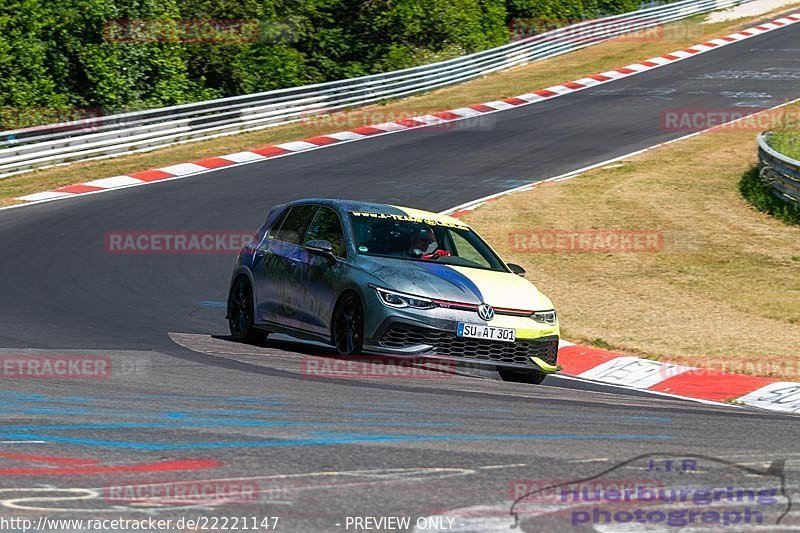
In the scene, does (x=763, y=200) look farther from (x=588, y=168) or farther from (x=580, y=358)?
(x=580, y=358)

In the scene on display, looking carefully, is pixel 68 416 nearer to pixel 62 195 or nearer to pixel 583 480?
pixel 583 480

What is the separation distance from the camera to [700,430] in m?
7.68

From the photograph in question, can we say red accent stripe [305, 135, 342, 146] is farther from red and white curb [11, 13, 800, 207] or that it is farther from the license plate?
the license plate

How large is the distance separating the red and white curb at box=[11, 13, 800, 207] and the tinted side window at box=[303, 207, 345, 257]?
1164cm

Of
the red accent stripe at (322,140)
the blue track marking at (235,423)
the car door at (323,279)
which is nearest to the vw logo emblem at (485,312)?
the car door at (323,279)

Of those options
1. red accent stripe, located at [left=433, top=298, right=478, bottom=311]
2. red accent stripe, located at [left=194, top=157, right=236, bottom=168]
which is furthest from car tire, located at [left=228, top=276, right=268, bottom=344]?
red accent stripe, located at [left=194, top=157, right=236, bottom=168]

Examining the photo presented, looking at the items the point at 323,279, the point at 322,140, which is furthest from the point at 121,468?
the point at 322,140

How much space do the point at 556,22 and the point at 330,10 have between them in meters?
11.6

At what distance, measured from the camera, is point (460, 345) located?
10.6 metres

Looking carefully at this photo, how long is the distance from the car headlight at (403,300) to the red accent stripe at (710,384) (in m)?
2.53

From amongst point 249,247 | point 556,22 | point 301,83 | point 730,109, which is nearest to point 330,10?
point 301,83

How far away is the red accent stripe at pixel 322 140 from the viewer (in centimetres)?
2995

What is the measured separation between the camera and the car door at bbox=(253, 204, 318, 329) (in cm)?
1177

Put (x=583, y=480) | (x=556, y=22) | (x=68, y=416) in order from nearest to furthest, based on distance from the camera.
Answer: (x=583, y=480), (x=68, y=416), (x=556, y=22)
